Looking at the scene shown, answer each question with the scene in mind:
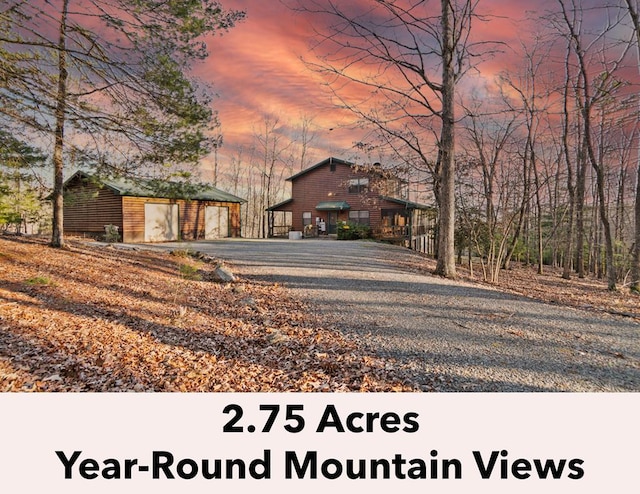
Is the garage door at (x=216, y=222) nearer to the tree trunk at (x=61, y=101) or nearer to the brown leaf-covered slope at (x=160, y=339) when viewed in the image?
the tree trunk at (x=61, y=101)

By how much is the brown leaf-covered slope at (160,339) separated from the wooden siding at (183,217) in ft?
36.6

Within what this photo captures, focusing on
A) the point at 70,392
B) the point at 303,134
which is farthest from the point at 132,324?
the point at 303,134

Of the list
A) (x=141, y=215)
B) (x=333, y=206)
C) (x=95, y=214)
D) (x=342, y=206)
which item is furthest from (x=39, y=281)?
(x=342, y=206)

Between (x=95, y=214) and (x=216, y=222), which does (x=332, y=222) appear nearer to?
(x=216, y=222)

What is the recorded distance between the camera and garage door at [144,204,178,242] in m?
18.9

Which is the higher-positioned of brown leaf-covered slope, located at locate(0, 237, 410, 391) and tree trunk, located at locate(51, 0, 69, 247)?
tree trunk, located at locate(51, 0, 69, 247)

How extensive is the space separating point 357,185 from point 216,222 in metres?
10.3

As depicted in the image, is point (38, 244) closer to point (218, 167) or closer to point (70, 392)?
point (70, 392)

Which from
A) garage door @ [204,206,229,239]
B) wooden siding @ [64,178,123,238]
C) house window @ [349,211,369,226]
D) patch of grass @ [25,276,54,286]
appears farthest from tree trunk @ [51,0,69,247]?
house window @ [349,211,369,226]

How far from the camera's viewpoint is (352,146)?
1260cm

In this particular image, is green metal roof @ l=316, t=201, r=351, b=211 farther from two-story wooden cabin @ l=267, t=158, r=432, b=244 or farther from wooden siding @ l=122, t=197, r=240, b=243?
wooden siding @ l=122, t=197, r=240, b=243

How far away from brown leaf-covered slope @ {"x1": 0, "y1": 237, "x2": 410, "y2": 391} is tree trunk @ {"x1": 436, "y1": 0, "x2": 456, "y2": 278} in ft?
15.7

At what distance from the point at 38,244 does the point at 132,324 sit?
8.14 meters

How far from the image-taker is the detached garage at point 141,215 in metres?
17.8
